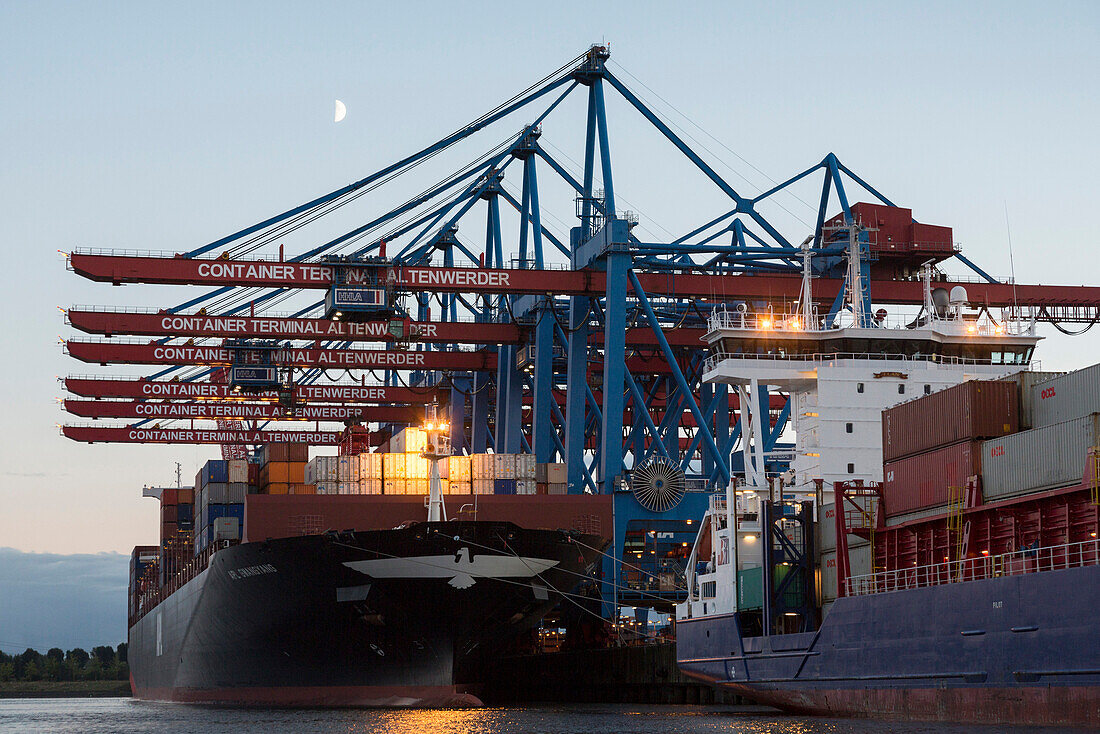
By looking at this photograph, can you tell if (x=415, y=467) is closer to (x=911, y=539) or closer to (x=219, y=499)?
(x=219, y=499)

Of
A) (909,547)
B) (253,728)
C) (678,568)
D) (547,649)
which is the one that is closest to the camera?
(909,547)

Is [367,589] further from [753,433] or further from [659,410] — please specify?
[659,410]

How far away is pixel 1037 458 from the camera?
69.6 ft

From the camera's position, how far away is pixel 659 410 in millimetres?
70062

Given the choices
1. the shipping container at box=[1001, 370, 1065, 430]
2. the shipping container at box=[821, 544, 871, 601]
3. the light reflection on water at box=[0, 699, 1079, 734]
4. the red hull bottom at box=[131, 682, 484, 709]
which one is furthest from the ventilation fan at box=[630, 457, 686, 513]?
the shipping container at box=[1001, 370, 1065, 430]

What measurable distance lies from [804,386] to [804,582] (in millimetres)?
6533

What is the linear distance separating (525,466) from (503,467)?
0.67 meters

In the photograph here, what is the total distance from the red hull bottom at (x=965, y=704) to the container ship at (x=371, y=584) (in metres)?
8.54

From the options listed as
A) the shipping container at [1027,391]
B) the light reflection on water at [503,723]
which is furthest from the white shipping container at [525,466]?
the shipping container at [1027,391]

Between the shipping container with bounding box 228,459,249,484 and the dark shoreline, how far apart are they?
68779 mm

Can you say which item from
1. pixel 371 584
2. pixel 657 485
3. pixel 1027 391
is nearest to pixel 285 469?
pixel 371 584

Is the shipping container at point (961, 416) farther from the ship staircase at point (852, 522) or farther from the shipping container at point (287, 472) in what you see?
the shipping container at point (287, 472)

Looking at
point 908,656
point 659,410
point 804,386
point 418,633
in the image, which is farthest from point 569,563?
point 659,410

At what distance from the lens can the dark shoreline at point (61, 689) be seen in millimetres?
107875
